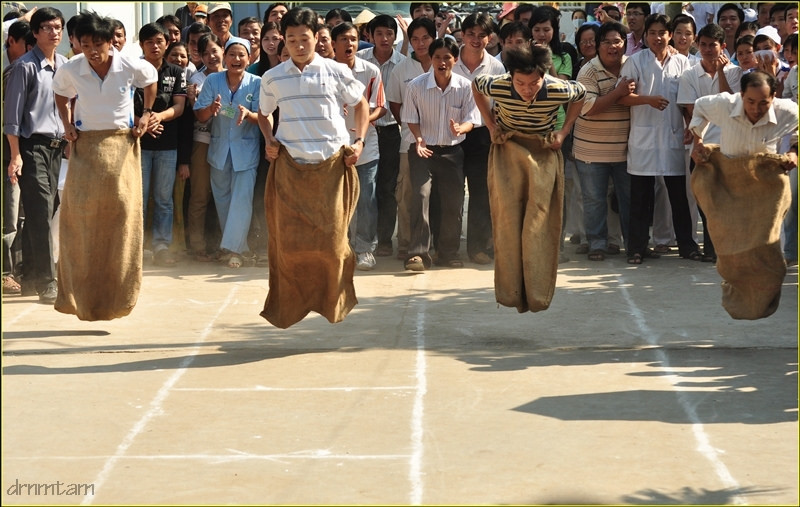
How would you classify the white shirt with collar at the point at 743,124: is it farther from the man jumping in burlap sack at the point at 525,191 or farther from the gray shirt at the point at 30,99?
the gray shirt at the point at 30,99

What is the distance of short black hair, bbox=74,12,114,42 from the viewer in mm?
8734

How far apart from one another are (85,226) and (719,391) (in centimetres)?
429

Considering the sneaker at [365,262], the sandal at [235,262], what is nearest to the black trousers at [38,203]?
the sandal at [235,262]

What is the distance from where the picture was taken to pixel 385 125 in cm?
1216

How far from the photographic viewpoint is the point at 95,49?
344 inches

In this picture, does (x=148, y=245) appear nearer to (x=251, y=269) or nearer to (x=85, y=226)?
(x=251, y=269)

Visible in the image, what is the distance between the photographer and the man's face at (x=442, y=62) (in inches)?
448

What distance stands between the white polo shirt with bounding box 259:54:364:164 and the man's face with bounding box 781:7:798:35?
5.59 metres

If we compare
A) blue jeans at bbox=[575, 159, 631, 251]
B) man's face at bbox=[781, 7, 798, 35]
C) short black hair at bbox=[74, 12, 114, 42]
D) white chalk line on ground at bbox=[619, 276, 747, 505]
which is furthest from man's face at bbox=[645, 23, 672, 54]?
short black hair at bbox=[74, 12, 114, 42]

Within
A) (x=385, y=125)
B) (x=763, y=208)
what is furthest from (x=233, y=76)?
(x=763, y=208)

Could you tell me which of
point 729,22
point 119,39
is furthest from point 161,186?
point 729,22

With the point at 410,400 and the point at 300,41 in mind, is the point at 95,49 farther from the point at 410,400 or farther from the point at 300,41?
the point at 410,400

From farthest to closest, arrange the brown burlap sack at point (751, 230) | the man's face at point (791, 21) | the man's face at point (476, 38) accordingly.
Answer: the man's face at point (791, 21), the man's face at point (476, 38), the brown burlap sack at point (751, 230)

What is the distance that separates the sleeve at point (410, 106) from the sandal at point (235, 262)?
1.97 meters
